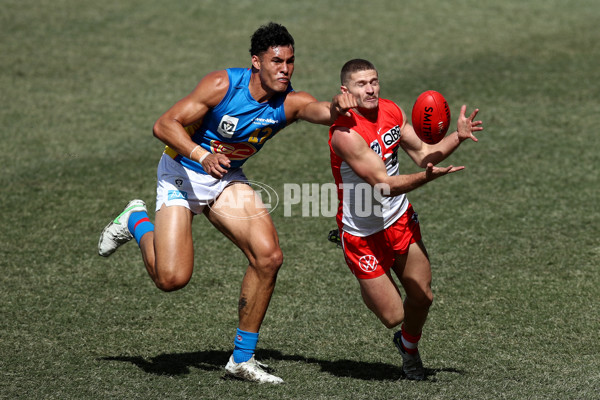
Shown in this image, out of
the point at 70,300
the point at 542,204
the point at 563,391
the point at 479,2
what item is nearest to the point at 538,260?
the point at 542,204

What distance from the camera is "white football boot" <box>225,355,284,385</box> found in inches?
257

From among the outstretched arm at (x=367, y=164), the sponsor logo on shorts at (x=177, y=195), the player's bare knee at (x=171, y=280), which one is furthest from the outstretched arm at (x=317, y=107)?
the player's bare knee at (x=171, y=280)

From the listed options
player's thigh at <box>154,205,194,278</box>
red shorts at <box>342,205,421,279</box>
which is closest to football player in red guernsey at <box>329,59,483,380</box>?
red shorts at <box>342,205,421,279</box>

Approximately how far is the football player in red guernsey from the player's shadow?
0.25 meters

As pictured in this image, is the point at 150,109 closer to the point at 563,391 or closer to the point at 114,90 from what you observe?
the point at 114,90

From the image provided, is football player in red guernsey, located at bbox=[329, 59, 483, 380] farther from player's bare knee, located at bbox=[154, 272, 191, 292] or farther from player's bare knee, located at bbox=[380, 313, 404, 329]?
player's bare knee, located at bbox=[154, 272, 191, 292]

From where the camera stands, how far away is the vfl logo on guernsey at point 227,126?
6855 millimetres

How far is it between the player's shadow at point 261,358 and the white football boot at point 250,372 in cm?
37

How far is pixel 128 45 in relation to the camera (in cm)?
1883

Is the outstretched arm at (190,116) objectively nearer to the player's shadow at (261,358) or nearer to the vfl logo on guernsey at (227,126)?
the vfl logo on guernsey at (227,126)

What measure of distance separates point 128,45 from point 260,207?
13004 mm

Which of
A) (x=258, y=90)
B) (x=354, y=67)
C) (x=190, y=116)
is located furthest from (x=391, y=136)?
(x=190, y=116)

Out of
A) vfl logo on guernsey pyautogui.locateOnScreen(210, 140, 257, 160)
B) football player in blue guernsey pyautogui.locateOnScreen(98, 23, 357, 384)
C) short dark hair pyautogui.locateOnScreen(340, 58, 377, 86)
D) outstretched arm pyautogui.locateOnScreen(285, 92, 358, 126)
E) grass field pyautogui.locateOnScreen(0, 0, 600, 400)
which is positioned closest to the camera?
outstretched arm pyautogui.locateOnScreen(285, 92, 358, 126)

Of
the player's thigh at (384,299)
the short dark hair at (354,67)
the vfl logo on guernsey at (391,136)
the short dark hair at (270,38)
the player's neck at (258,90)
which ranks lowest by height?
the player's thigh at (384,299)
